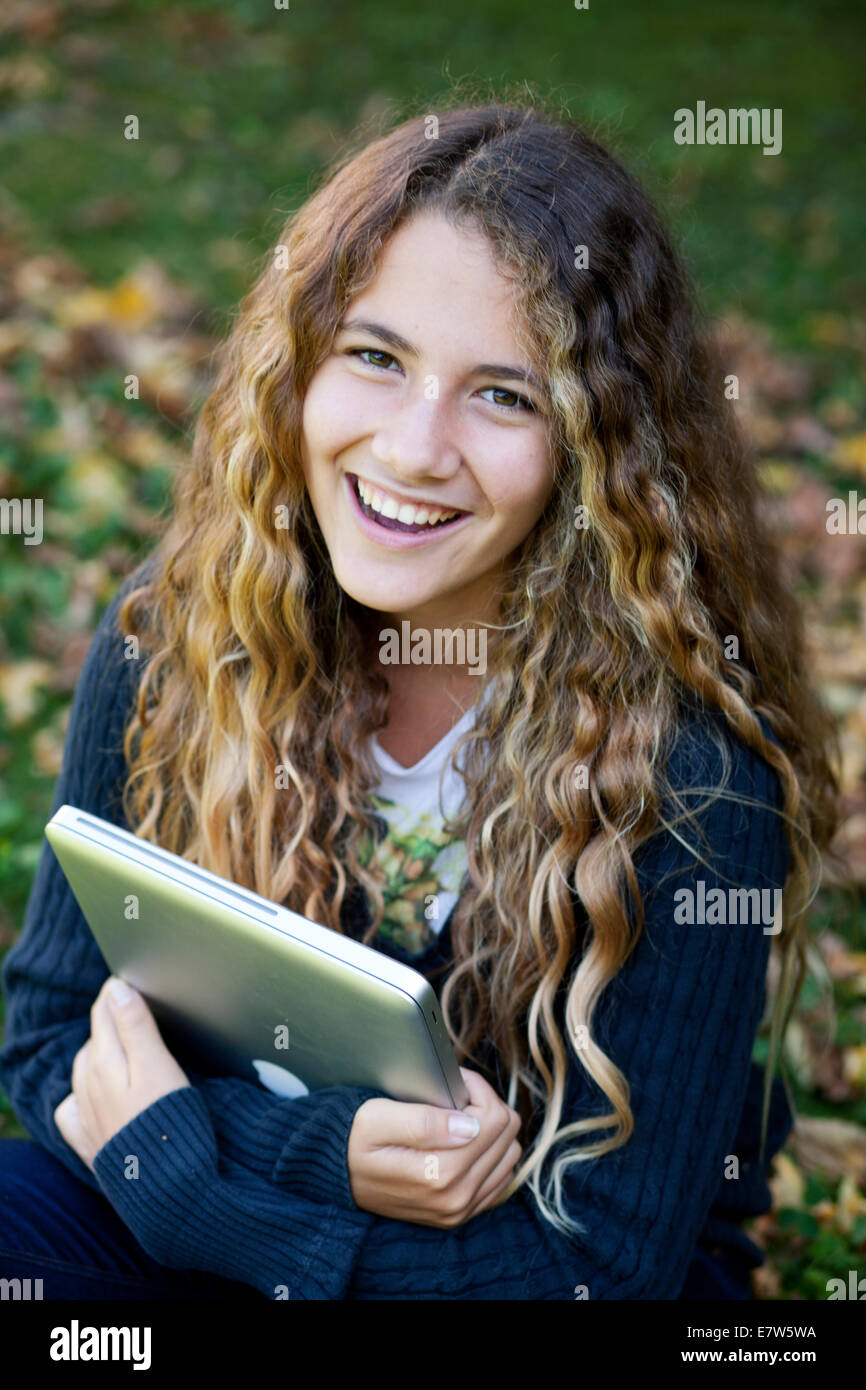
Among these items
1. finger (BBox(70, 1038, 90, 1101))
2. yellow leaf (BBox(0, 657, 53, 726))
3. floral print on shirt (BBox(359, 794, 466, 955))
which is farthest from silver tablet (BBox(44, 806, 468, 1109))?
yellow leaf (BBox(0, 657, 53, 726))

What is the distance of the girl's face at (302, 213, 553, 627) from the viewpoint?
1696 millimetres

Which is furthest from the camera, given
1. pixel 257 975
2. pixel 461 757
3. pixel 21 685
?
pixel 21 685

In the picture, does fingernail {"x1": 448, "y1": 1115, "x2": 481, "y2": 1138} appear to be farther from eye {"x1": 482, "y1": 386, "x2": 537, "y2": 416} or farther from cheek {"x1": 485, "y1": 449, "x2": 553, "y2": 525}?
eye {"x1": 482, "y1": 386, "x2": 537, "y2": 416}

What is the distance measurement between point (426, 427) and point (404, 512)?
0.43ft

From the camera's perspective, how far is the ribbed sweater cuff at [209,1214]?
171cm

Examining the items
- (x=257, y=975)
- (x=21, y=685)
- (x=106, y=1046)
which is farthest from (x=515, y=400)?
(x=21, y=685)

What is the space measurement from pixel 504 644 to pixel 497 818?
25 centimetres

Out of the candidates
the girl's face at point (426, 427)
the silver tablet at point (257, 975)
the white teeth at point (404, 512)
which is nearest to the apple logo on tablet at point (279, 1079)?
the silver tablet at point (257, 975)

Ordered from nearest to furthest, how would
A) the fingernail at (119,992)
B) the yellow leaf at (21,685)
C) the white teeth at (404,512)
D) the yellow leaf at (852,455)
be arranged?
the white teeth at (404,512)
the fingernail at (119,992)
the yellow leaf at (21,685)
the yellow leaf at (852,455)

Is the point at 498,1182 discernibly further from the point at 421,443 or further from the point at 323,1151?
the point at 421,443

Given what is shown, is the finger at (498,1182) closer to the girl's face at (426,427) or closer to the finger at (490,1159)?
the finger at (490,1159)

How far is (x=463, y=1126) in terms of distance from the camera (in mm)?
1690

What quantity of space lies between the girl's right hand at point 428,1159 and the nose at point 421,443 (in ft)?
2.59

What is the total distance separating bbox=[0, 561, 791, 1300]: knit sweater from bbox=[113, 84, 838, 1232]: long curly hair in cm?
4
